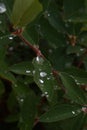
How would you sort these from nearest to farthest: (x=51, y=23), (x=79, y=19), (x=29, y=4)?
1. (x=29, y=4)
2. (x=79, y=19)
3. (x=51, y=23)

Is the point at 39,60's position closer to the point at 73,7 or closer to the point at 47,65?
the point at 47,65

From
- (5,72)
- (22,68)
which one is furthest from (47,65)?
(5,72)

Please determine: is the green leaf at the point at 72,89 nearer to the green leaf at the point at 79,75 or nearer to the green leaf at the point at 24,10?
the green leaf at the point at 79,75

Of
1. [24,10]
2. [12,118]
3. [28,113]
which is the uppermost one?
[24,10]

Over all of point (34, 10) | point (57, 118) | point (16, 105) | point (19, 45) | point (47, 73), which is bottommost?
point (16, 105)

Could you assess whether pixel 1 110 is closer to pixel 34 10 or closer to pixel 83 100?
pixel 83 100

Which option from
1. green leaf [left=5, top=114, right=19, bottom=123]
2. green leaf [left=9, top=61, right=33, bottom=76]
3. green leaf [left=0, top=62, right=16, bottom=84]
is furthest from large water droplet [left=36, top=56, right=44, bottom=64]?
green leaf [left=5, top=114, right=19, bottom=123]

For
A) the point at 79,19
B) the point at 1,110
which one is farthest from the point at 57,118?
the point at 1,110
